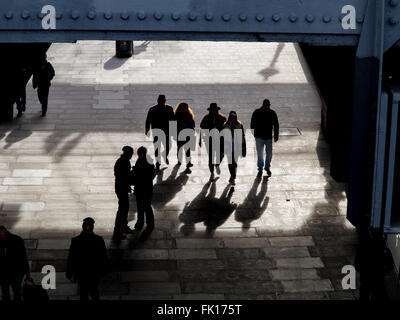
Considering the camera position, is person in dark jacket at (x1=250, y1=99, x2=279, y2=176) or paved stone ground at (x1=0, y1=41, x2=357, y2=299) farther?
person in dark jacket at (x1=250, y1=99, x2=279, y2=176)

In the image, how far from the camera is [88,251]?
29.0 feet

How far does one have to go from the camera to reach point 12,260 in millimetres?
8977

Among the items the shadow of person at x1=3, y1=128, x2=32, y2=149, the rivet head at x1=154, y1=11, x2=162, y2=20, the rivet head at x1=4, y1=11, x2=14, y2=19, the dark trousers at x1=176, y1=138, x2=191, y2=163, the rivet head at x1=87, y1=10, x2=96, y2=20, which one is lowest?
the shadow of person at x1=3, y1=128, x2=32, y2=149

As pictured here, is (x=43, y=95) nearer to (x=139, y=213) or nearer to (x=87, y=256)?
(x=139, y=213)

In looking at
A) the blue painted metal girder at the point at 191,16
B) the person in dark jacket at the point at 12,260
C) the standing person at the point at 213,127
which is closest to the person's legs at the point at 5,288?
the person in dark jacket at the point at 12,260

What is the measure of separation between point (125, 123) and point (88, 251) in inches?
330

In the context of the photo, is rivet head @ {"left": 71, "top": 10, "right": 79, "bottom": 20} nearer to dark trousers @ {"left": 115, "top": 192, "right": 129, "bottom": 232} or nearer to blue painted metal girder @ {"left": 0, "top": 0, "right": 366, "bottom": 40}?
blue painted metal girder @ {"left": 0, "top": 0, "right": 366, "bottom": 40}

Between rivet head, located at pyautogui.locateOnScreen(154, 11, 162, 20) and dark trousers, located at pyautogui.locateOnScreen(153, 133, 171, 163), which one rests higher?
rivet head, located at pyautogui.locateOnScreen(154, 11, 162, 20)

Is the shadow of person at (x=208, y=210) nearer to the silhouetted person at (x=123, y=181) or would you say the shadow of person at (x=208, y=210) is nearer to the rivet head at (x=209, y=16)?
the silhouetted person at (x=123, y=181)

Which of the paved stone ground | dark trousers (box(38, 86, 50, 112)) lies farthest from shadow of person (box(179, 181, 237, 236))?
dark trousers (box(38, 86, 50, 112))

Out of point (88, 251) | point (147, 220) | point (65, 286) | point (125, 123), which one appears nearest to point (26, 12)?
point (88, 251)

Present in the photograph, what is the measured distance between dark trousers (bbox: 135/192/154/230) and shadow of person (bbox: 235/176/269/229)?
1.35 metres

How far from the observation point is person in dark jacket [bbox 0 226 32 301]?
8.87 m
